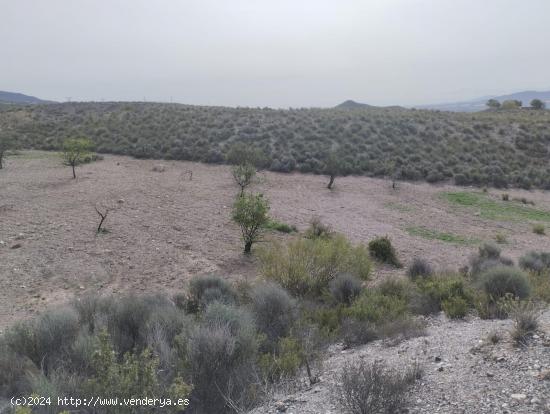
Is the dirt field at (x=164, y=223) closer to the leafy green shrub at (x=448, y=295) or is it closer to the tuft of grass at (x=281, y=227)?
the tuft of grass at (x=281, y=227)

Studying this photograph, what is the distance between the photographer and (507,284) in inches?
318

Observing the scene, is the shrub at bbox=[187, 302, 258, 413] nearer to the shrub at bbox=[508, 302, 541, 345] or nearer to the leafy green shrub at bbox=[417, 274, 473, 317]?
the shrub at bbox=[508, 302, 541, 345]

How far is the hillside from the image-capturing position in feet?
82.9

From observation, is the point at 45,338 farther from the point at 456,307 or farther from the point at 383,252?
the point at 383,252

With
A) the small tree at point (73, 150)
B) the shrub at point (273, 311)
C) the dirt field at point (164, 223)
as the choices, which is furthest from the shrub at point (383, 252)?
the small tree at point (73, 150)

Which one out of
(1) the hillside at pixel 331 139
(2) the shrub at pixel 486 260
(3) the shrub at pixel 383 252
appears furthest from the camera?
(1) the hillside at pixel 331 139

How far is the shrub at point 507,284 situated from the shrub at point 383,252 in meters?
3.96

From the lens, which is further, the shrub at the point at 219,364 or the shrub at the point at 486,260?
the shrub at the point at 486,260

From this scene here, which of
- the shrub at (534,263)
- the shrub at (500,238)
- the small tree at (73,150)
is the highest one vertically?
the small tree at (73,150)

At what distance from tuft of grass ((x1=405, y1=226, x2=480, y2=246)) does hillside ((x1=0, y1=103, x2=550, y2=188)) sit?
8.50 metres

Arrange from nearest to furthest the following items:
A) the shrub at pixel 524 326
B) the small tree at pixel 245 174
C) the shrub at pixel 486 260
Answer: the shrub at pixel 524 326, the shrub at pixel 486 260, the small tree at pixel 245 174

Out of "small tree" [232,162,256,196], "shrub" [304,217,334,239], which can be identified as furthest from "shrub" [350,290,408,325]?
"small tree" [232,162,256,196]

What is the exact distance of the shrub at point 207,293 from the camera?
25.5ft

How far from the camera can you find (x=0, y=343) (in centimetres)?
585
